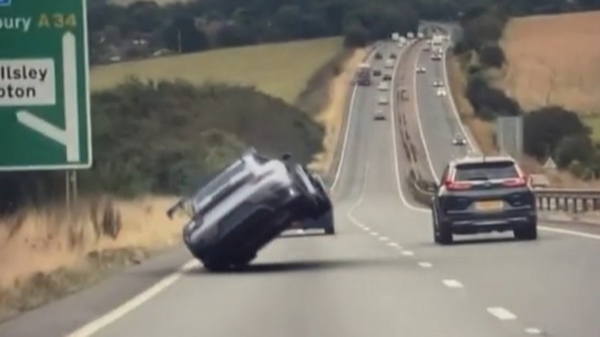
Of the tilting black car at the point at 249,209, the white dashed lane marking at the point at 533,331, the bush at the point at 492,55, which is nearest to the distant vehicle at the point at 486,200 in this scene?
the tilting black car at the point at 249,209

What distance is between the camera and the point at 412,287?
78.3ft

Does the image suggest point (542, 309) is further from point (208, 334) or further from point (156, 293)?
point (156, 293)

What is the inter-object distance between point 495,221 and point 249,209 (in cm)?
705

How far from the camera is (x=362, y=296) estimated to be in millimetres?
22703

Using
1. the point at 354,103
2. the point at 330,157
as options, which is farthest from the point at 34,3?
the point at 354,103

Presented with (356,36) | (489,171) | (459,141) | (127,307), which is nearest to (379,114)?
(356,36)

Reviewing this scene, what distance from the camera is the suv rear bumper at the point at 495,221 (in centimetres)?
3444

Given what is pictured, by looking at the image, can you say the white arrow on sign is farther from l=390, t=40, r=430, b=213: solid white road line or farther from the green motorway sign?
l=390, t=40, r=430, b=213: solid white road line

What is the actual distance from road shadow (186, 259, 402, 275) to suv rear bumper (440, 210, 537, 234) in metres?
3.90

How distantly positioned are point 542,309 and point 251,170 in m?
10.3

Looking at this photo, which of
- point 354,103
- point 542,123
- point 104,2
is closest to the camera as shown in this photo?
point 104,2

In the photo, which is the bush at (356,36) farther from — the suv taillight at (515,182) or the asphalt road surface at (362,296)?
the suv taillight at (515,182)

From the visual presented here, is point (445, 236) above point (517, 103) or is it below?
below

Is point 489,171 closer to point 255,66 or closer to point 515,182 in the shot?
point 515,182
